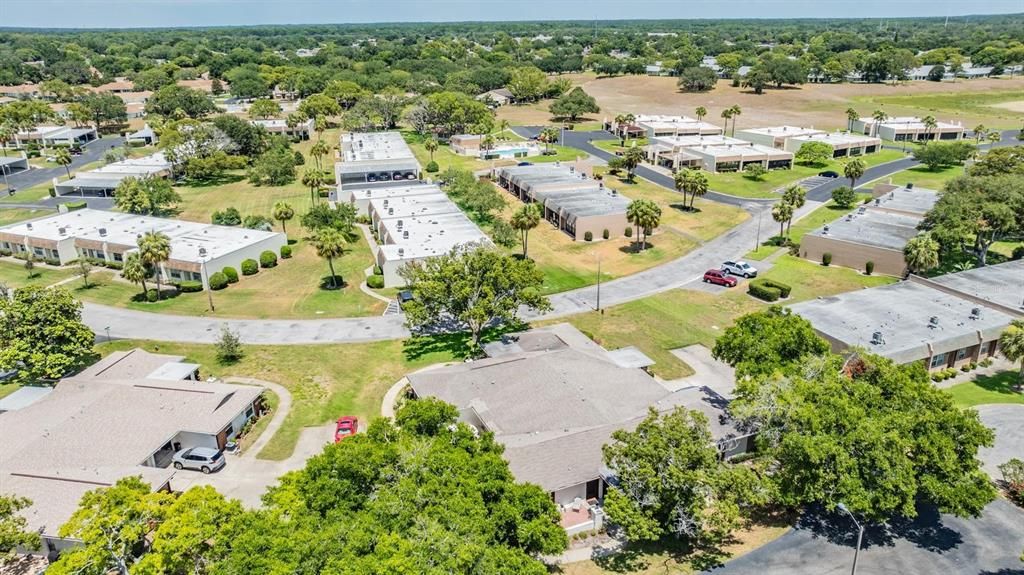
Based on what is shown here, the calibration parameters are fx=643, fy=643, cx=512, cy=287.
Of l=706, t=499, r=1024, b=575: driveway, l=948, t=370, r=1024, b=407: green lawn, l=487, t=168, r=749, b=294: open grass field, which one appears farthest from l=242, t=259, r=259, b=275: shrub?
l=948, t=370, r=1024, b=407: green lawn

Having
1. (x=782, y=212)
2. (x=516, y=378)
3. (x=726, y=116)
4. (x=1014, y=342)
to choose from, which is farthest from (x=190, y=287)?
(x=726, y=116)

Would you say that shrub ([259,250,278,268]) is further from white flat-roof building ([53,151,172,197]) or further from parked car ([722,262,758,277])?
parked car ([722,262,758,277])

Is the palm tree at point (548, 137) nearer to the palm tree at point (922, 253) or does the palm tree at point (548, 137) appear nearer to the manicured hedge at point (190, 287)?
the palm tree at point (922, 253)

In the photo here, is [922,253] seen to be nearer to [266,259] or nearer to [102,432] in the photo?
[266,259]

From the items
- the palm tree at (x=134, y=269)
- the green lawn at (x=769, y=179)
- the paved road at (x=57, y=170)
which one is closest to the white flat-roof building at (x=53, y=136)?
the paved road at (x=57, y=170)

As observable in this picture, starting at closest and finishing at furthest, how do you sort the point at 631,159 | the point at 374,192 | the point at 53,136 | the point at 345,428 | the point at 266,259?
1. the point at 345,428
2. the point at 266,259
3. the point at 374,192
4. the point at 631,159
5. the point at 53,136

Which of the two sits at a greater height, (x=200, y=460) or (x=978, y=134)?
(x=978, y=134)
